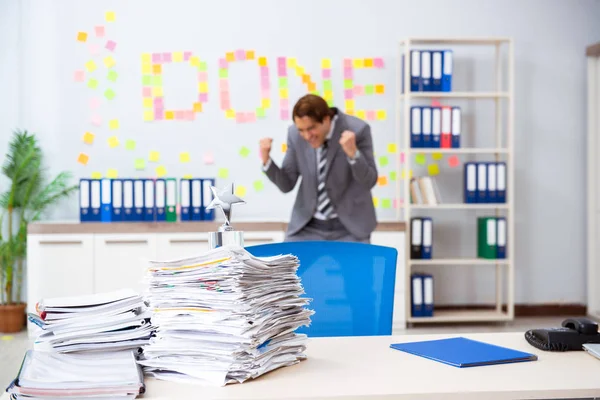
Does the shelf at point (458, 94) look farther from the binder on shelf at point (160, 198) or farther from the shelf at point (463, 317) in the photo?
the binder on shelf at point (160, 198)

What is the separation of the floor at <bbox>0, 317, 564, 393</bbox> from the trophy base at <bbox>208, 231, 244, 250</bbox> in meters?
2.56

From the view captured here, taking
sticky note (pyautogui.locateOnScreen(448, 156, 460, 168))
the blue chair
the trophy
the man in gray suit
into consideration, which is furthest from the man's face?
sticky note (pyautogui.locateOnScreen(448, 156, 460, 168))

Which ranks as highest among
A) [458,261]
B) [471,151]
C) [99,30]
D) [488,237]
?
[99,30]

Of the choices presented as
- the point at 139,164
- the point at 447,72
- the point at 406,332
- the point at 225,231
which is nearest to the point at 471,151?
the point at 447,72

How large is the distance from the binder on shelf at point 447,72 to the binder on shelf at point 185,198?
1.83 meters

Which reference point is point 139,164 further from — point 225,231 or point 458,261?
point 225,231

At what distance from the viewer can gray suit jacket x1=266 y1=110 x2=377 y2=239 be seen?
3283 mm

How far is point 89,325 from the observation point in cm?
128

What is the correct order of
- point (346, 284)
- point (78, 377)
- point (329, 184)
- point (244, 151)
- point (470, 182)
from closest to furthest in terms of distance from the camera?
point (78, 377) < point (346, 284) < point (329, 184) < point (470, 182) < point (244, 151)

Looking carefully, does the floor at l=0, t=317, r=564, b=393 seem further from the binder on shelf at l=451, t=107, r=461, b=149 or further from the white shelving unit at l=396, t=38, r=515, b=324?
the binder on shelf at l=451, t=107, r=461, b=149

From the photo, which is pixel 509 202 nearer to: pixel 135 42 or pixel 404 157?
pixel 404 157

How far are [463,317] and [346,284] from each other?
3438 mm

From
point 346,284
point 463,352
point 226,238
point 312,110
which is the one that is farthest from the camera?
point 312,110

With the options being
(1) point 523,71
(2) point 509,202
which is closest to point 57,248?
(2) point 509,202
